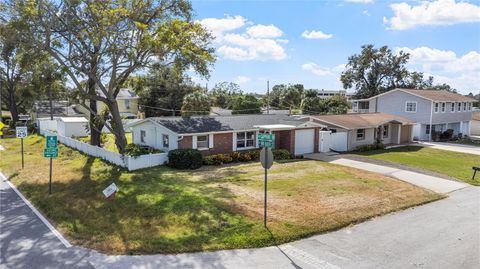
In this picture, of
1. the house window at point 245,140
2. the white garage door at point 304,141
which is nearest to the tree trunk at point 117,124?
the house window at point 245,140

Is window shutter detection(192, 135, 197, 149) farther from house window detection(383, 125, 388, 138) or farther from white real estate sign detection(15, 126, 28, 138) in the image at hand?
house window detection(383, 125, 388, 138)

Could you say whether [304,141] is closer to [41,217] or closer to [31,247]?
[41,217]

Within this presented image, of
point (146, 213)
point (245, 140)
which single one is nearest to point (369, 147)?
point (245, 140)

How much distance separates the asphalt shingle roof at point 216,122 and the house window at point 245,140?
543mm

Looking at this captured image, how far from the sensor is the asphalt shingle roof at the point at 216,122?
80.4 ft

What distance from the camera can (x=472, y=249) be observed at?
36.3 feet

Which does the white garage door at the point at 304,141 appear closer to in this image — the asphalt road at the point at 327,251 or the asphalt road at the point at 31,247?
the asphalt road at the point at 327,251

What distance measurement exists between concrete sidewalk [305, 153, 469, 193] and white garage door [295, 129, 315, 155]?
1172mm

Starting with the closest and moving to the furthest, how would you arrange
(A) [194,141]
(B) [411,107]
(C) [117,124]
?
1. (C) [117,124]
2. (A) [194,141]
3. (B) [411,107]

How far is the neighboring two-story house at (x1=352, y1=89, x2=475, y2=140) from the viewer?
41188mm

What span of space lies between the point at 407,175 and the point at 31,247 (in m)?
19.5

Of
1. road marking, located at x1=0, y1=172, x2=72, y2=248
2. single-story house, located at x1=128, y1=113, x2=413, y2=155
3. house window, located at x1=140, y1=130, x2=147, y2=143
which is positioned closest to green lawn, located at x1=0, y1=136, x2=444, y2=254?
road marking, located at x1=0, y1=172, x2=72, y2=248

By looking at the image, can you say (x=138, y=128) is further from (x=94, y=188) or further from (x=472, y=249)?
(x=472, y=249)

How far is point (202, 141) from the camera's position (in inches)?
969
